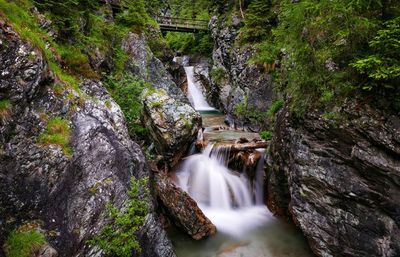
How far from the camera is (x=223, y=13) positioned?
24578 mm

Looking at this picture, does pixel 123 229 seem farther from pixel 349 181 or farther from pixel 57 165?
pixel 349 181

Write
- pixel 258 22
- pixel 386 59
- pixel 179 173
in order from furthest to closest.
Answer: pixel 258 22
pixel 179 173
pixel 386 59

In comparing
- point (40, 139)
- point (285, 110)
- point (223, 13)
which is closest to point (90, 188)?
point (40, 139)

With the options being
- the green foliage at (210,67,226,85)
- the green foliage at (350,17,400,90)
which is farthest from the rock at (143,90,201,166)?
the green foliage at (210,67,226,85)

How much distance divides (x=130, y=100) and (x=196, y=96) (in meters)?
15.0

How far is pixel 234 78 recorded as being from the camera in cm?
2125

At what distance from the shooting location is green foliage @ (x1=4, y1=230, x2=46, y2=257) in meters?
5.03

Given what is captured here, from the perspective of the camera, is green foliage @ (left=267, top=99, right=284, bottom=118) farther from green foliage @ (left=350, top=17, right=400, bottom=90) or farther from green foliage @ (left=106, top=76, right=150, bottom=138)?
green foliage @ (left=350, top=17, right=400, bottom=90)

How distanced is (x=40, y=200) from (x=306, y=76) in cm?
749

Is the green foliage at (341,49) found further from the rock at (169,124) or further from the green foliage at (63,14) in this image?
the green foliage at (63,14)

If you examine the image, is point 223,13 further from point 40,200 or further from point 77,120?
point 40,200

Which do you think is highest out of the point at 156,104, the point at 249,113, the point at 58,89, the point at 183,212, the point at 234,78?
the point at 234,78

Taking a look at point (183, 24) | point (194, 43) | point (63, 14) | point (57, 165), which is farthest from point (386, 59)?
point (194, 43)

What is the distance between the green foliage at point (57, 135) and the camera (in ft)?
21.2
